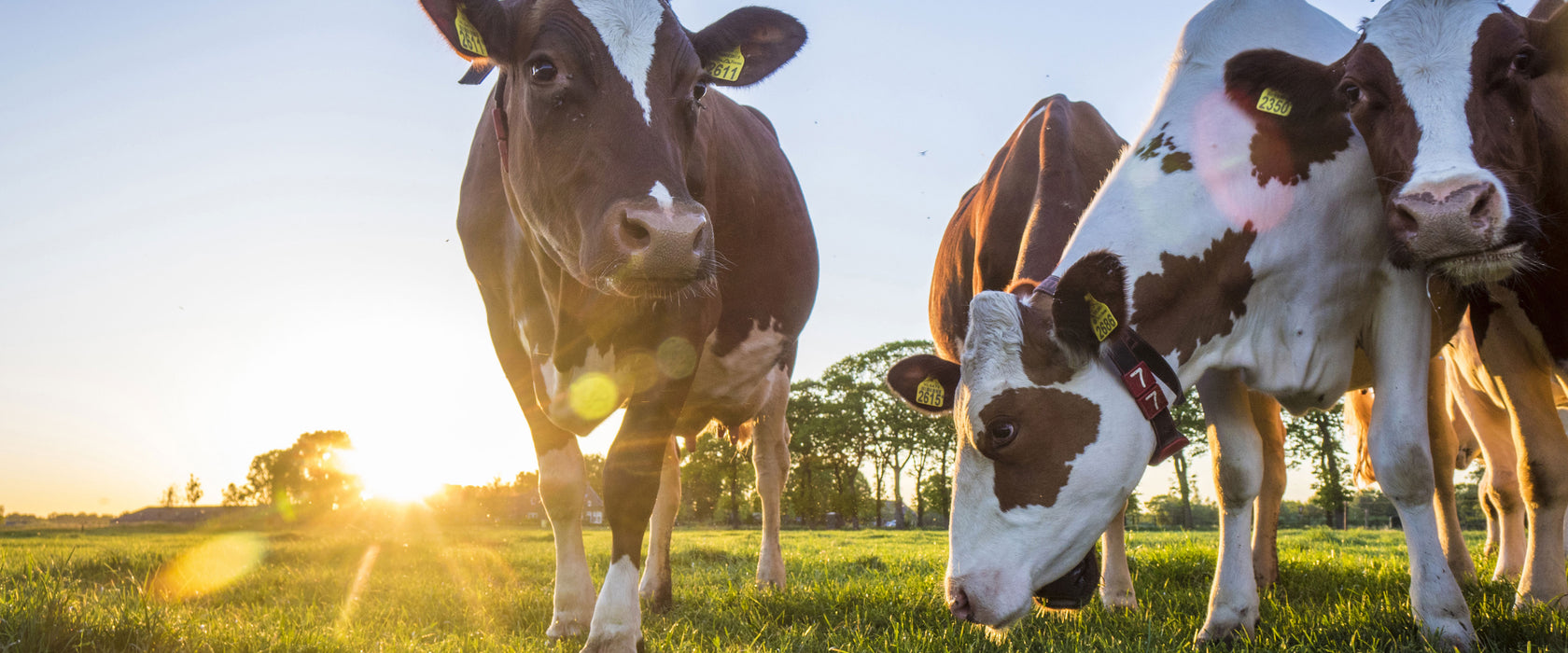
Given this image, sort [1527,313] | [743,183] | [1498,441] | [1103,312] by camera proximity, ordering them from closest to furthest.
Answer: [1103,312]
[1527,313]
[1498,441]
[743,183]

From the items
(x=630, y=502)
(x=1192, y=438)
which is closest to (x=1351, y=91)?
(x=630, y=502)

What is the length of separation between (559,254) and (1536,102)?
414cm

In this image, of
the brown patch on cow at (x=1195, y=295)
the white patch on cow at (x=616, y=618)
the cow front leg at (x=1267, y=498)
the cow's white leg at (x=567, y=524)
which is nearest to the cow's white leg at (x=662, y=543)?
the cow's white leg at (x=567, y=524)

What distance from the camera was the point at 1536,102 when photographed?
386 centimetres

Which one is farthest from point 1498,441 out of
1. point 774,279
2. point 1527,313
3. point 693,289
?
point 693,289

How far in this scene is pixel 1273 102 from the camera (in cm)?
400

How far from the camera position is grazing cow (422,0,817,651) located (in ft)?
10.7

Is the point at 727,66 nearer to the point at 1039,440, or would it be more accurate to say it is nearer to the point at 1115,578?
the point at 1039,440

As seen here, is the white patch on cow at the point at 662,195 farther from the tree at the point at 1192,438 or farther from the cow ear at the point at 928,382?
the tree at the point at 1192,438

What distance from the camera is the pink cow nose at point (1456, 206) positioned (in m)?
3.01

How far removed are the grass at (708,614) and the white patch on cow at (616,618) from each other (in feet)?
0.60

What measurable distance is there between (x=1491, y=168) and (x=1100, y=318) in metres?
1.45

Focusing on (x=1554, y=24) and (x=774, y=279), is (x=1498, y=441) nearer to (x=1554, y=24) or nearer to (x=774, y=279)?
(x=1554, y=24)

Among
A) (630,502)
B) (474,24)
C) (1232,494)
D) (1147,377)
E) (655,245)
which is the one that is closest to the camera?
(655,245)
